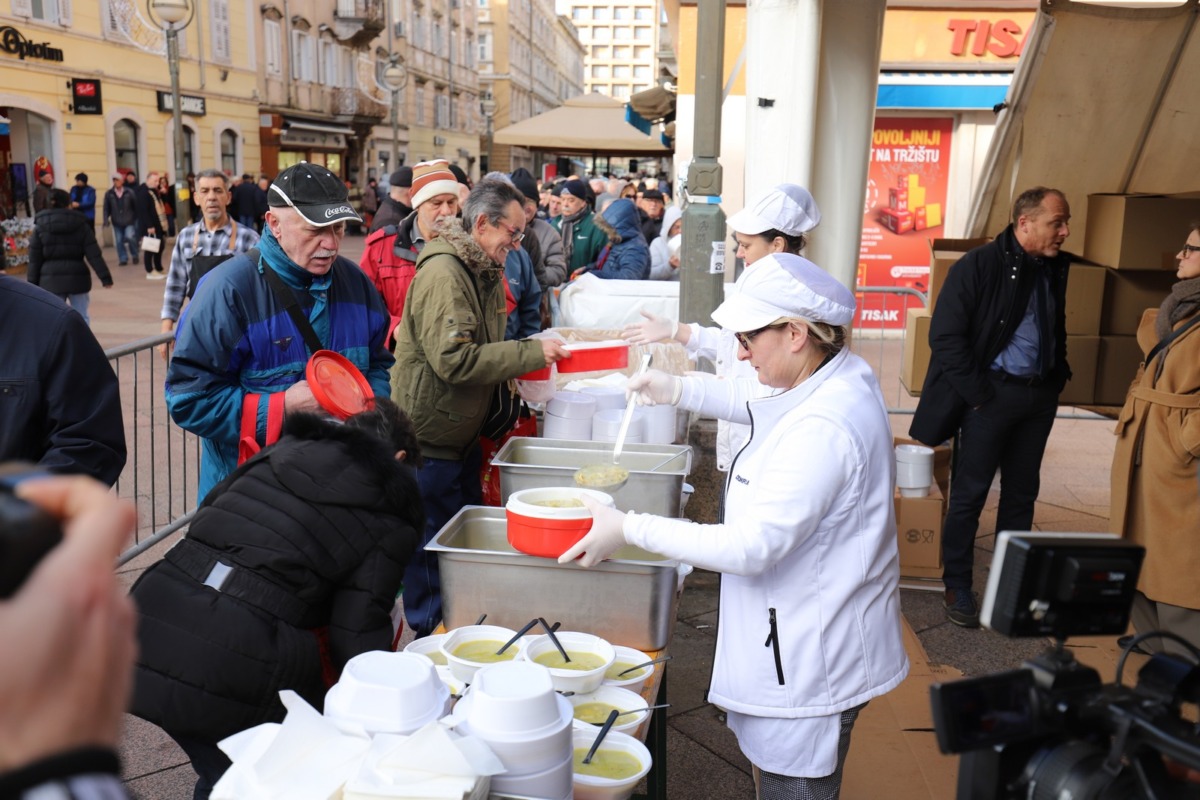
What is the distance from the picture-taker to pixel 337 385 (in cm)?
345

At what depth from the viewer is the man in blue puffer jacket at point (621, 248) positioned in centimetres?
926

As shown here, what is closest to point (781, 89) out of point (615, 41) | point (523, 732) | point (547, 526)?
point (547, 526)

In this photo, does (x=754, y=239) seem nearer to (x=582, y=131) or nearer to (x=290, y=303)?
(x=290, y=303)

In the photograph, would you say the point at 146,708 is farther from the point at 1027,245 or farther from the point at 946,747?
the point at 1027,245

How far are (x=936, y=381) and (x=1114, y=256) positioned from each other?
1613 millimetres

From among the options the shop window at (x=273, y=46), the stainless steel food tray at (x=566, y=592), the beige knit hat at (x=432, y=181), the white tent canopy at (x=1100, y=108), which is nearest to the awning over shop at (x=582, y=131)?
the beige knit hat at (x=432, y=181)

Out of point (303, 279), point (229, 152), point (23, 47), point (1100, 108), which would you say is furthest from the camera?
point (229, 152)

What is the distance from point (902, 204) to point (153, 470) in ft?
31.0

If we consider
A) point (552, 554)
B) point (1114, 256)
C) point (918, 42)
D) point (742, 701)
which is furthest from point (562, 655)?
point (918, 42)

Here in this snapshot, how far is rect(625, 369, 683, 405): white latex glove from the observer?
11.7 ft

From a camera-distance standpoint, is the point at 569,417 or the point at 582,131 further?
the point at 582,131

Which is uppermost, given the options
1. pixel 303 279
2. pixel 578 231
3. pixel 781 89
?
pixel 781 89

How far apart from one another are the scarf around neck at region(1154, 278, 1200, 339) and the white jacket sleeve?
285 cm

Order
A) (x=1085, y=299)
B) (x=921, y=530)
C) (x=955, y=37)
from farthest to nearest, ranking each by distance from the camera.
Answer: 1. (x=955, y=37)
2. (x=1085, y=299)
3. (x=921, y=530)
